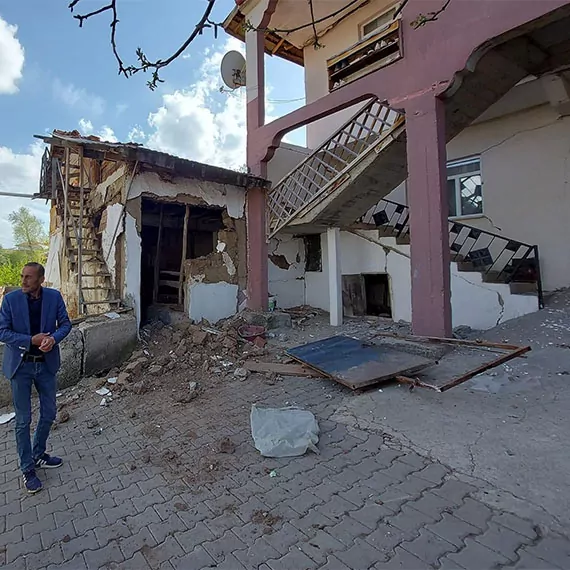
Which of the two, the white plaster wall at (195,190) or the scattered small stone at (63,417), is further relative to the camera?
the white plaster wall at (195,190)

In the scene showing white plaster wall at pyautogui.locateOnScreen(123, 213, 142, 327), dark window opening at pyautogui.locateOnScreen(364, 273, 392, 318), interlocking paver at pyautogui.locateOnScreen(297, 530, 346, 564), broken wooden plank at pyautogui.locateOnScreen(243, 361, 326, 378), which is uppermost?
white plaster wall at pyautogui.locateOnScreen(123, 213, 142, 327)

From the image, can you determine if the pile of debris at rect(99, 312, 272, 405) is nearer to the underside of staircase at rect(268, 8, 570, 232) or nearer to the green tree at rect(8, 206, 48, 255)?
the underside of staircase at rect(268, 8, 570, 232)

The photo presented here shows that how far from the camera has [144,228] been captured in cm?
990

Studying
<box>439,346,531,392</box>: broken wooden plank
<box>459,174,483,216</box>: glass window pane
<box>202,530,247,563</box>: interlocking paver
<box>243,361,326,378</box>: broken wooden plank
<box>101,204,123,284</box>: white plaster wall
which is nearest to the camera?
<box>202,530,247,563</box>: interlocking paver

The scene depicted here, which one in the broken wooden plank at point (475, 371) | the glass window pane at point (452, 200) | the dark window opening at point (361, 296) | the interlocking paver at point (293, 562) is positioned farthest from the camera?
the dark window opening at point (361, 296)

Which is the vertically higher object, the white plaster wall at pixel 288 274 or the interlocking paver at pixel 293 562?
the white plaster wall at pixel 288 274

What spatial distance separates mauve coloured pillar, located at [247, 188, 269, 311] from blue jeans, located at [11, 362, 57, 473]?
5246 mm

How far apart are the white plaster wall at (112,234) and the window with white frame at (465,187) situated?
291 inches

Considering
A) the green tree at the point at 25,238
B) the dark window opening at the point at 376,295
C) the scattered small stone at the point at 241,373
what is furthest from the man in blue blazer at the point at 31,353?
the green tree at the point at 25,238

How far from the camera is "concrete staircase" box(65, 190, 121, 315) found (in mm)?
6574

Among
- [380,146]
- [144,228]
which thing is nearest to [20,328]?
[380,146]

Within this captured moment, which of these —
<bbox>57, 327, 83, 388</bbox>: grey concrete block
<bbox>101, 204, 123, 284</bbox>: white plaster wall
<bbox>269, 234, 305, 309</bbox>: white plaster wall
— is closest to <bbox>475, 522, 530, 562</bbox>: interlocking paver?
<bbox>57, 327, 83, 388</bbox>: grey concrete block

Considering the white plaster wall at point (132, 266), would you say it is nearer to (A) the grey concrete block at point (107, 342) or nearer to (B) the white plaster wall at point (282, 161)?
(A) the grey concrete block at point (107, 342)

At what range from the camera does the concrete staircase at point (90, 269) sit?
6574mm
